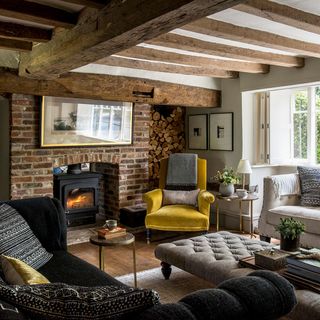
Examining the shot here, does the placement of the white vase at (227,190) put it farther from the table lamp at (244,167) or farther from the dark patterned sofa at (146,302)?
the dark patterned sofa at (146,302)

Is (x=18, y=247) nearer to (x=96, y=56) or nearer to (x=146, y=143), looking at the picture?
(x=96, y=56)

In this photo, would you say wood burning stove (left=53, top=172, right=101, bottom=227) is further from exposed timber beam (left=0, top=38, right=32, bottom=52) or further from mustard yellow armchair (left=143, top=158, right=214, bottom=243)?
exposed timber beam (left=0, top=38, right=32, bottom=52)

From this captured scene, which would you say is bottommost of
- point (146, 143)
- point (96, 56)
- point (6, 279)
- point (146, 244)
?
point (146, 244)

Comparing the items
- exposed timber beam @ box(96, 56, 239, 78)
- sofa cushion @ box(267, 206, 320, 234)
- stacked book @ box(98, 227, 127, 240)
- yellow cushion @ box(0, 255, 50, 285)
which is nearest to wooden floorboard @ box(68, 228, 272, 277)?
stacked book @ box(98, 227, 127, 240)

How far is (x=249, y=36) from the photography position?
3277 millimetres

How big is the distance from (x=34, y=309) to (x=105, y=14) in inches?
74.3

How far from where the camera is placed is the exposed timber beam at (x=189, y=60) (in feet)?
12.7

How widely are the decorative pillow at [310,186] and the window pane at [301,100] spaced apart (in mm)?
1258

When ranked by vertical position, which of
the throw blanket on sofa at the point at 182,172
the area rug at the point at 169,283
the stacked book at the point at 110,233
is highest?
the throw blanket on sofa at the point at 182,172

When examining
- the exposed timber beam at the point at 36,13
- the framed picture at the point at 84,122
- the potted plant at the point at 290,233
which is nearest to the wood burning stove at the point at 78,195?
the framed picture at the point at 84,122

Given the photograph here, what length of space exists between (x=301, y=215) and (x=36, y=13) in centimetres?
315

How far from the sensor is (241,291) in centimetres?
133

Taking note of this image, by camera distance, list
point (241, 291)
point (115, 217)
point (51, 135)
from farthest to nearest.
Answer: point (115, 217)
point (51, 135)
point (241, 291)

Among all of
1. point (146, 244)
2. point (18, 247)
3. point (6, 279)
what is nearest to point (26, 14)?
point (18, 247)
